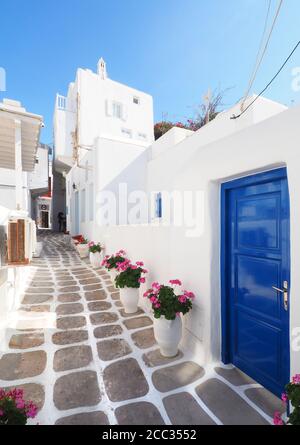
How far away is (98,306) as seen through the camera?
15.0 feet

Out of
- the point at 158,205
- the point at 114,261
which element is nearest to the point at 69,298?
the point at 114,261

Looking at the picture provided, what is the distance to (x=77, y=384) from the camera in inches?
97.3

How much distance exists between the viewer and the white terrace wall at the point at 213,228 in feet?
6.19

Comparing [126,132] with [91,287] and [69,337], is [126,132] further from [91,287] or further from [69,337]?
[69,337]

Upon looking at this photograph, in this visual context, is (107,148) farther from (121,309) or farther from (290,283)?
(290,283)

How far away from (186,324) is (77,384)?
63.9 inches

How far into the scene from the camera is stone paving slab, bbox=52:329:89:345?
10.8 ft

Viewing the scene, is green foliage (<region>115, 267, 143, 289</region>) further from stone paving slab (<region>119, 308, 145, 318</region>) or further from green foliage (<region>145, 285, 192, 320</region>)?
green foliage (<region>145, 285, 192, 320</region>)

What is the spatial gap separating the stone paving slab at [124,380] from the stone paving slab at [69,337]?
81 cm

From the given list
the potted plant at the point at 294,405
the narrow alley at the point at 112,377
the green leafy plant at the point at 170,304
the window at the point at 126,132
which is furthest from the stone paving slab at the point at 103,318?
the window at the point at 126,132

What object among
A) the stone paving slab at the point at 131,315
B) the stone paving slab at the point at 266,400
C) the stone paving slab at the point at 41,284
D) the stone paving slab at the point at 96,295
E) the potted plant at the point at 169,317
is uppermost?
the potted plant at the point at 169,317

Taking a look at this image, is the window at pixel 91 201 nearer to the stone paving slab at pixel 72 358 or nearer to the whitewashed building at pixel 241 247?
the whitewashed building at pixel 241 247

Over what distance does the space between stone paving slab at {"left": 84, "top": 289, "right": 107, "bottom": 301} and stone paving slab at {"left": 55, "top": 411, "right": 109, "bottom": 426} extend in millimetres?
2904
